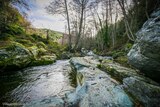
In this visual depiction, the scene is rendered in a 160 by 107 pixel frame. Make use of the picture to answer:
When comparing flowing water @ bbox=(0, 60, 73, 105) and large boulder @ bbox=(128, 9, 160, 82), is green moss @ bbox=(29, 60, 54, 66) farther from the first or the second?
large boulder @ bbox=(128, 9, 160, 82)

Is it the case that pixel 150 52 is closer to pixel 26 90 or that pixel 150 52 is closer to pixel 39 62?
pixel 26 90

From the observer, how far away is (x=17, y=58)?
7.68 m

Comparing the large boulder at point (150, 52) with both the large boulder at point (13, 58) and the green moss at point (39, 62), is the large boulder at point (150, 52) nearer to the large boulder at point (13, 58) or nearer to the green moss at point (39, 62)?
the large boulder at point (13, 58)

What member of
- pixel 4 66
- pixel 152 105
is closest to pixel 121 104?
pixel 152 105

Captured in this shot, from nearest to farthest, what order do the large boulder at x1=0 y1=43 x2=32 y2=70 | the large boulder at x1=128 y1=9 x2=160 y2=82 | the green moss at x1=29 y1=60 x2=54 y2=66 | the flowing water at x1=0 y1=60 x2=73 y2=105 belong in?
the large boulder at x1=128 y1=9 x2=160 y2=82 → the flowing water at x1=0 y1=60 x2=73 y2=105 → the large boulder at x1=0 y1=43 x2=32 y2=70 → the green moss at x1=29 y1=60 x2=54 y2=66

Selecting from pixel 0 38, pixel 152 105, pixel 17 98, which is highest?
pixel 0 38

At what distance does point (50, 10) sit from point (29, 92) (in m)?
13.7

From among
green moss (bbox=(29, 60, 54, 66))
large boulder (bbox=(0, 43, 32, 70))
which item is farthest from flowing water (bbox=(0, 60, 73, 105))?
green moss (bbox=(29, 60, 54, 66))

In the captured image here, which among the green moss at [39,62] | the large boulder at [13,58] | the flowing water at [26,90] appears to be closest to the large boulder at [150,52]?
the flowing water at [26,90]

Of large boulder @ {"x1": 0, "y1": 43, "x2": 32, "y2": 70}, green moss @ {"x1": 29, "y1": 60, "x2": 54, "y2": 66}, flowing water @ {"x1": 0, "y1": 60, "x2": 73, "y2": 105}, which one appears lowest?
flowing water @ {"x1": 0, "y1": 60, "x2": 73, "y2": 105}

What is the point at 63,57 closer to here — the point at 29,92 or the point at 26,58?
the point at 26,58

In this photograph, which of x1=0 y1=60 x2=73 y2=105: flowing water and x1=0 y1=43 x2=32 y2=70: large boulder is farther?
x1=0 y1=43 x2=32 y2=70: large boulder

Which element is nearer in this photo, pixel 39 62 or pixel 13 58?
pixel 13 58

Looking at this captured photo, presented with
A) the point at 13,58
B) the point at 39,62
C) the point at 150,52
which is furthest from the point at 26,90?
the point at 39,62
